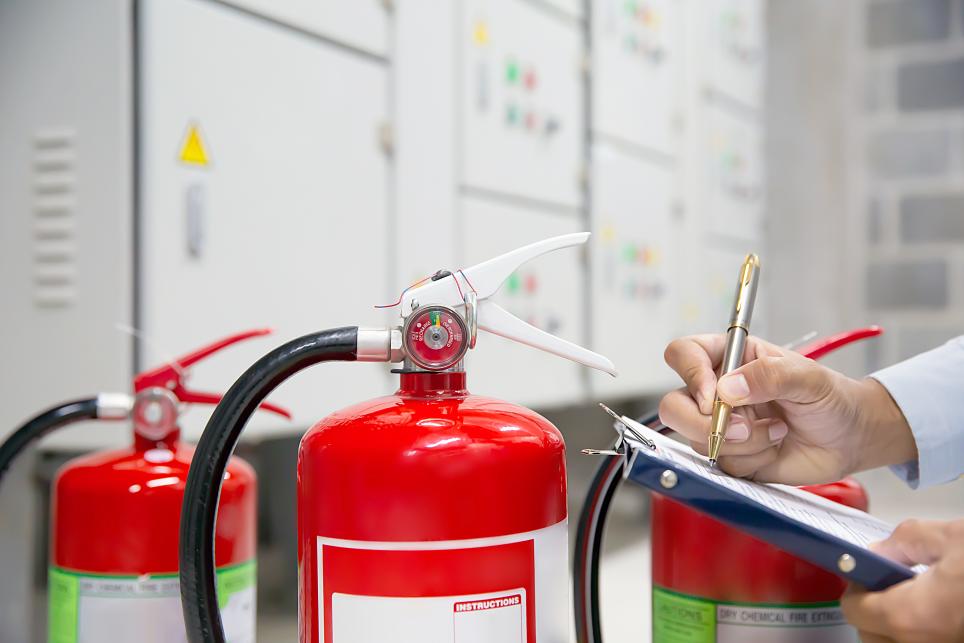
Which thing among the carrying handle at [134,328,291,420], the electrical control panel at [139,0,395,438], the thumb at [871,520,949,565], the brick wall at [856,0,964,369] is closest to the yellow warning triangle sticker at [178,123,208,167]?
the electrical control panel at [139,0,395,438]

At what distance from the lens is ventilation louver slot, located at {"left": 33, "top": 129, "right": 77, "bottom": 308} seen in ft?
3.61

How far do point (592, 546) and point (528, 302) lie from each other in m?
1.04

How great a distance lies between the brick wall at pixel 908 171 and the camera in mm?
2973

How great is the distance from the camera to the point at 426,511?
0.59 m

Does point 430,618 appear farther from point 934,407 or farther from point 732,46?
point 732,46

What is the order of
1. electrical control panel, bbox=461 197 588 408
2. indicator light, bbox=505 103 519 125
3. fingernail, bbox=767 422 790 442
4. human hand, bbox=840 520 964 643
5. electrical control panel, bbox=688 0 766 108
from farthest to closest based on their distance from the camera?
electrical control panel, bbox=688 0 766 108 → indicator light, bbox=505 103 519 125 → electrical control panel, bbox=461 197 588 408 → fingernail, bbox=767 422 790 442 → human hand, bbox=840 520 964 643

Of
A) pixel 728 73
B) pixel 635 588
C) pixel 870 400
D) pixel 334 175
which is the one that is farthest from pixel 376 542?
pixel 728 73

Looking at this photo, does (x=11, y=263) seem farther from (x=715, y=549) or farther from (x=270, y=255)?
(x=715, y=549)

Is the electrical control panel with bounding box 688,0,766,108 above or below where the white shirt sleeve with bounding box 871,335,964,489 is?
above

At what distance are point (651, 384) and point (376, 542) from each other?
5.81 feet

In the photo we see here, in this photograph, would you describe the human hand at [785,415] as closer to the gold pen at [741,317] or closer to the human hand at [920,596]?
the gold pen at [741,317]

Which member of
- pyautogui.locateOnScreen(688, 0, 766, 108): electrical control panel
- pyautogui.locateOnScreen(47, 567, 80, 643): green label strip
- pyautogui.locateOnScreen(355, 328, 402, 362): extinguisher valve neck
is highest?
pyautogui.locateOnScreen(688, 0, 766, 108): electrical control panel

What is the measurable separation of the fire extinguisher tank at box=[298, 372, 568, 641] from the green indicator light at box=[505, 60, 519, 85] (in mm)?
1238

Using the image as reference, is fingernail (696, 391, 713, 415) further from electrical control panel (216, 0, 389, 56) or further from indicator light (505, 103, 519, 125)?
indicator light (505, 103, 519, 125)
